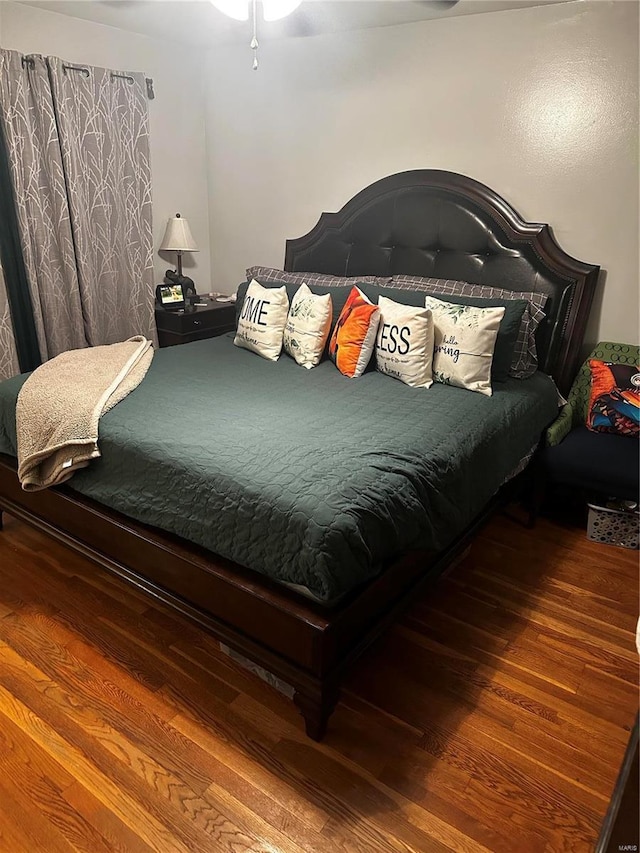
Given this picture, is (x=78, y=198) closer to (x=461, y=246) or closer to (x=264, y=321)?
(x=264, y=321)

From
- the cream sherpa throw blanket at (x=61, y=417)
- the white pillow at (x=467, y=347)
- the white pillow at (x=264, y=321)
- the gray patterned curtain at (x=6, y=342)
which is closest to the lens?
the cream sherpa throw blanket at (x=61, y=417)

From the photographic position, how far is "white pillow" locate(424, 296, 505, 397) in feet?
8.14

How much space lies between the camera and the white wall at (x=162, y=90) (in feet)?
9.87

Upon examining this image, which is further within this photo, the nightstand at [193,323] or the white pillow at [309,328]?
the nightstand at [193,323]

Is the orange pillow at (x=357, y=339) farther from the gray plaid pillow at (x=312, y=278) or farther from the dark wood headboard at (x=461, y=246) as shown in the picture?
the dark wood headboard at (x=461, y=246)

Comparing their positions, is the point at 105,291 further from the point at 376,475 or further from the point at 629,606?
the point at 629,606

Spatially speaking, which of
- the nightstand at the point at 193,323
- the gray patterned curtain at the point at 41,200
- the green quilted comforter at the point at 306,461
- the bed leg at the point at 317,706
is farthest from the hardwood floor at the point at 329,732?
the nightstand at the point at 193,323

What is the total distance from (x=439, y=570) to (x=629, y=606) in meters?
0.79

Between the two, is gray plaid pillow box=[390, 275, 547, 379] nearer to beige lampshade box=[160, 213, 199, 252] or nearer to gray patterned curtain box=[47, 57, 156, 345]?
beige lampshade box=[160, 213, 199, 252]

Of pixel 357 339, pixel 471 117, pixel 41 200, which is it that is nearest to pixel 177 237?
pixel 41 200

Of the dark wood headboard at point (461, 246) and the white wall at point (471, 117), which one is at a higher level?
the white wall at point (471, 117)

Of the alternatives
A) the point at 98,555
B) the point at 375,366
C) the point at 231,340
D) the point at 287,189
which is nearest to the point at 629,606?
the point at 375,366

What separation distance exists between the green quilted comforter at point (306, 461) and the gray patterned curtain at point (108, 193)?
1275 millimetres

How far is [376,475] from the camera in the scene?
5.49 feet
